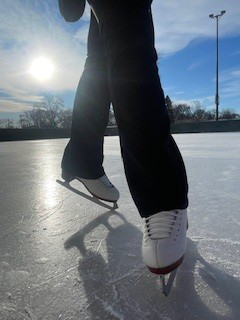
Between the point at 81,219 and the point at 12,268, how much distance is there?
14.8 inches

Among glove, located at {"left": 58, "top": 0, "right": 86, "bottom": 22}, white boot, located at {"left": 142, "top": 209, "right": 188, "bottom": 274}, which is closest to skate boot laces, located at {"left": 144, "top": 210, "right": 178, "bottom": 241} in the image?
white boot, located at {"left": 142, "top": 209, "right": 188, "bottom": 274}

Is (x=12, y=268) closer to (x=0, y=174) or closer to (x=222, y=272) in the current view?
(x=222, y=272)

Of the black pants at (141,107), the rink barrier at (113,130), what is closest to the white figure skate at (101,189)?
the black pants at (141,107)

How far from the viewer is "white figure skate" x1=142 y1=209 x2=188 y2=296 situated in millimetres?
631

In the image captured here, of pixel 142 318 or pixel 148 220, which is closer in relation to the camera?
pixel 142 318

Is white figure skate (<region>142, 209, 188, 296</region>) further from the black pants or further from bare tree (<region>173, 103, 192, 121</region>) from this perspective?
bare tree (<region>173, 103, 192, 121</region>)

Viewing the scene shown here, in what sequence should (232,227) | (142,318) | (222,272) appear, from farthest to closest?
1. (232,227)
2. (222,272)
3. (142,318)

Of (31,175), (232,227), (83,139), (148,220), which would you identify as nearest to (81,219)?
(83,139)

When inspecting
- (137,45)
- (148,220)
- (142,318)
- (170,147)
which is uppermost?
(137,45)

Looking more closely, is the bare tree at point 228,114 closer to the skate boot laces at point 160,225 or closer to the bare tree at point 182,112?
the bare tree at point 182,112

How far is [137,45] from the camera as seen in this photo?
2.35 feet

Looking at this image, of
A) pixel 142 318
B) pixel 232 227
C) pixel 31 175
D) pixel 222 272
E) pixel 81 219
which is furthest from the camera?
pixel 31 175

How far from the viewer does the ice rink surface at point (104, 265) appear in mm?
553

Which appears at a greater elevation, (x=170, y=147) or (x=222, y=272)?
(x=170, y=147)
